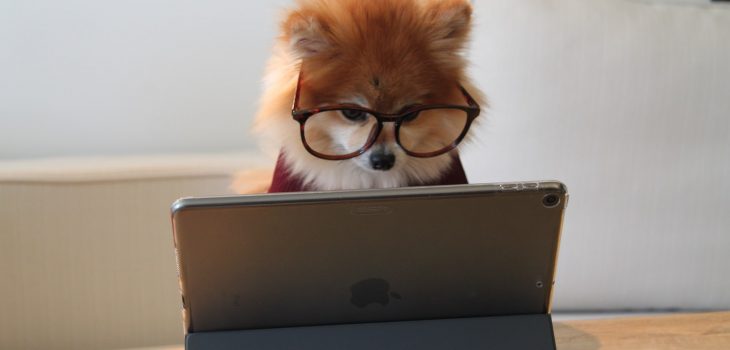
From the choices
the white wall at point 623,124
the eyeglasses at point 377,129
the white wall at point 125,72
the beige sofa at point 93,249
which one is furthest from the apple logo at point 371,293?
the white wall at point 125,72

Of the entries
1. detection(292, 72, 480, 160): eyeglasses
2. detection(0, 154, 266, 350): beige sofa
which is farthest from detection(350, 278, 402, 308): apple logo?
detection(0, 154, 266, 350): beige sofa

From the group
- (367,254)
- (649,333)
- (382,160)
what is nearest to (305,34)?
(382,160)

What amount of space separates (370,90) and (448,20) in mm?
194

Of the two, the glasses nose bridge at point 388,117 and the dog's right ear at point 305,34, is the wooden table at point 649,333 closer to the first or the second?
the glasses nose bridge at point 388,117

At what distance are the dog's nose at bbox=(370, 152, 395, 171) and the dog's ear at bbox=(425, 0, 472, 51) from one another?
0.71 ft

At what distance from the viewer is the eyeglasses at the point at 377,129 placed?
111 cm

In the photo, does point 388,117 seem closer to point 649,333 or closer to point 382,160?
point 382,160

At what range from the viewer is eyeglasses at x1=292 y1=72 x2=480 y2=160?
3.65 feet

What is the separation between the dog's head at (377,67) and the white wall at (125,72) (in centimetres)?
82

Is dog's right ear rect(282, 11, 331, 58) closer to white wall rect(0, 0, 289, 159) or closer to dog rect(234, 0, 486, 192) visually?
dog rect(234, 0, 486, 192)

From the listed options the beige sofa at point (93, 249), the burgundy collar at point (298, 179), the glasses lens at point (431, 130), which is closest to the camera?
the glasses lens at point (431, 130)

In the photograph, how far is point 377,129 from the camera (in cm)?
113

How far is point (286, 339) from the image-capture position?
3.00 ft

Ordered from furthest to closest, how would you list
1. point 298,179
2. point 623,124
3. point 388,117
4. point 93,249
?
point 93,249 → point 623,124 → point 298,179 → point 388,117
